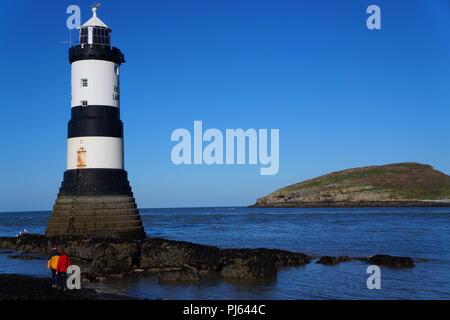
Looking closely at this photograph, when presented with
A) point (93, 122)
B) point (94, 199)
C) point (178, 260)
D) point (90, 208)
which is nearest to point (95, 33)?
point (93, 122)

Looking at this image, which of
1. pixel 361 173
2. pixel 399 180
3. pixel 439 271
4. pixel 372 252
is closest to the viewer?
pixel 439 271

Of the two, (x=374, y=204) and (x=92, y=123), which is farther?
(x=374, y=204)

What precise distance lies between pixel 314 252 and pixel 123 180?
12054 mm

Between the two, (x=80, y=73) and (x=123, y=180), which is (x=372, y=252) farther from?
(x=80, y=73)

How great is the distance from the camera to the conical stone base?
91.7 feet

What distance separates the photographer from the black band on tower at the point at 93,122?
2805 centimetres

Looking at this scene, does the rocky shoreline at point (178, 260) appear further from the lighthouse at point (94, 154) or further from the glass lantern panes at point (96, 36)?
the glass lantern panes at point (96, 36)

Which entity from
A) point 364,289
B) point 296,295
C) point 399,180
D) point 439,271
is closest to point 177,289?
point 296,295

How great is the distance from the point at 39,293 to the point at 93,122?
52.1ft

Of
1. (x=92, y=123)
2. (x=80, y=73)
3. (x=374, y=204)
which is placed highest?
(x=80, y=73)

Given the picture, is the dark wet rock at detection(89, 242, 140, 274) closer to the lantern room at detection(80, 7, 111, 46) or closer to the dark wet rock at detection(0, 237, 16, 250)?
the dark wet rock at detection(0, 237, 16, 250)

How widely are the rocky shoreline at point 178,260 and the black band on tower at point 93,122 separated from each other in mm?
6487

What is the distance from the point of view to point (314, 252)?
27891 mm

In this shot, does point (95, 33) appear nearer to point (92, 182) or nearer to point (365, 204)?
point (92, 182)
